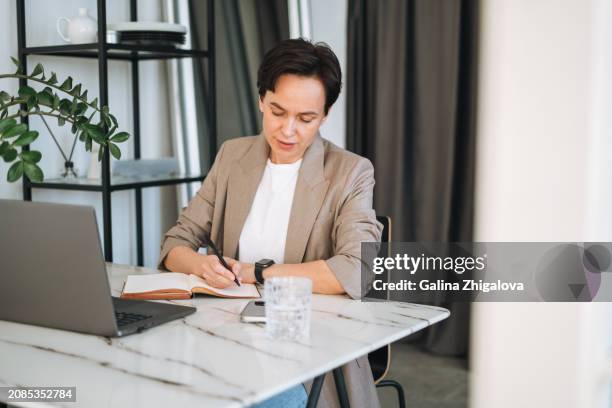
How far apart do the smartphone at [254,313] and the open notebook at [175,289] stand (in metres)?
0.13

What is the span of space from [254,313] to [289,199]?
2.14 ft

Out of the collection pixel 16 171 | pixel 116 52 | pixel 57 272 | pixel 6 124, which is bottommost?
pixel 57 272

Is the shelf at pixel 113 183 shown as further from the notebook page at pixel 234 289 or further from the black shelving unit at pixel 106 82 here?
the notebook page at pixel 234 289

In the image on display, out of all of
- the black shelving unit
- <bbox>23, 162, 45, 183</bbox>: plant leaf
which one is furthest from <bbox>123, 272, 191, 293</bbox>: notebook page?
the black shelving unit

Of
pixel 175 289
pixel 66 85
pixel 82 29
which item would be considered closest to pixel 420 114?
pixel 82 29

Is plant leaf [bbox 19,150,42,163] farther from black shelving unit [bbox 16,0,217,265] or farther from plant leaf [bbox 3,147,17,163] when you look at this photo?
black shelving unit [bbox 16,0,217,265]

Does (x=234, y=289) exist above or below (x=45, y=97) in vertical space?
below

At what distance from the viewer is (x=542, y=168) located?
1.52ft

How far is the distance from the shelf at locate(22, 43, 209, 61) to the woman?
88 centimetres

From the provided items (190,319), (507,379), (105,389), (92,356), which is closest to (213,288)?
(190,319)

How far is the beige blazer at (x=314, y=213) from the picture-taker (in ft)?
5.90

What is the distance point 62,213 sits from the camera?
4.31ft

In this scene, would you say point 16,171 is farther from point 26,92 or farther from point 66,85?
point 66,85

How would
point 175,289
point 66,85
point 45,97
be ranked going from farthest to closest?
1. point 66,85
2. point 45,97
3. point 175,289
